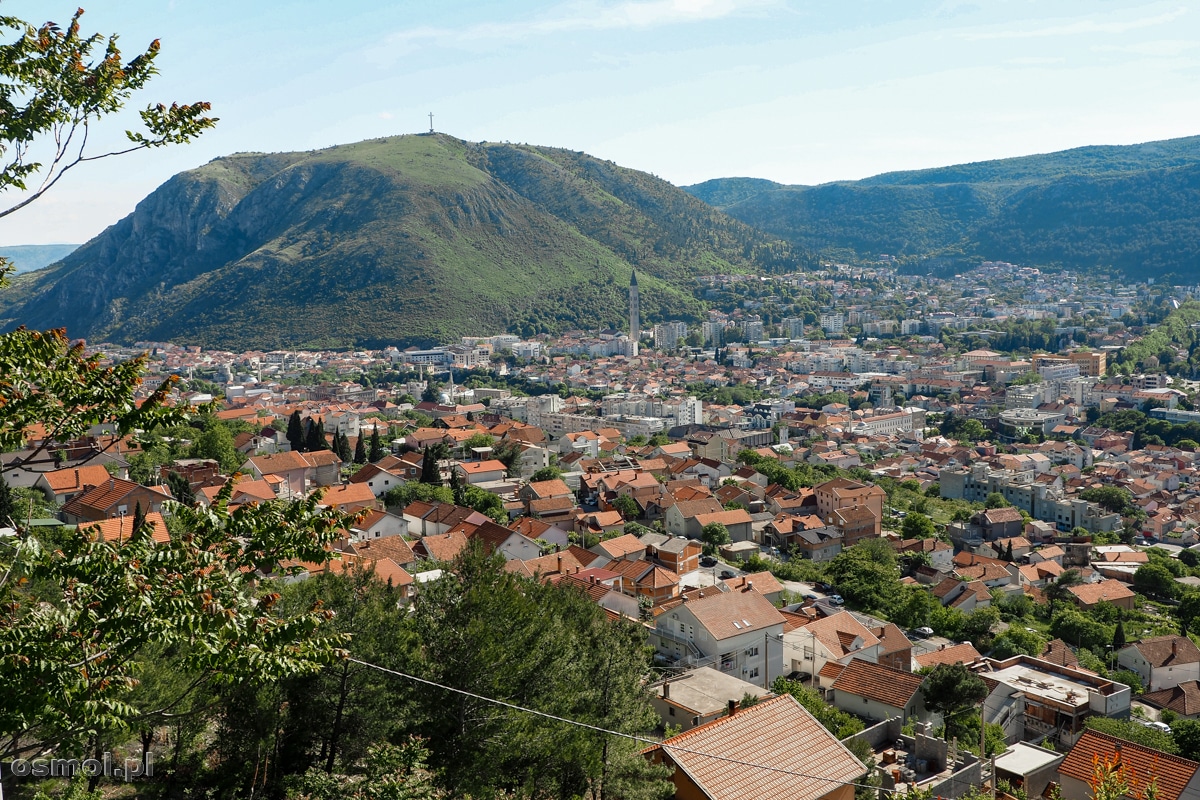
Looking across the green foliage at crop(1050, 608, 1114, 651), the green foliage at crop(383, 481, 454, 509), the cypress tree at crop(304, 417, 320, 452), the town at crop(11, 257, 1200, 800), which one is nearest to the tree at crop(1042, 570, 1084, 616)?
the town at crop(11, 257, 1200, 800)

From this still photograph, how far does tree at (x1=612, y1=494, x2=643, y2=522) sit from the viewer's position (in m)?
30.4

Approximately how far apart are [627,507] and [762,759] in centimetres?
2216

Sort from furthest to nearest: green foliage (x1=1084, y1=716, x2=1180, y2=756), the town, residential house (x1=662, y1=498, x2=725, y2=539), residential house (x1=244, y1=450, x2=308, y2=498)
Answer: residential house (x1=662, y1=498, x2=725, y2=539) → residential house (x1=244, y1=450, x2=308, y2=498) → green foliage (x1=1084, y1=716, x2=1180, y2=756) → the town

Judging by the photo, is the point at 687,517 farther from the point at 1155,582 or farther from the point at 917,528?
the point at 1155,582

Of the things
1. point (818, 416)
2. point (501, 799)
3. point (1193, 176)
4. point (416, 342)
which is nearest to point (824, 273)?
point (1193, 176)

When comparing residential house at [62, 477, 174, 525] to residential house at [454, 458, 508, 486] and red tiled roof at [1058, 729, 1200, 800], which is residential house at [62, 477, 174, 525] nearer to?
residential house at [454, 458, 508, 486]

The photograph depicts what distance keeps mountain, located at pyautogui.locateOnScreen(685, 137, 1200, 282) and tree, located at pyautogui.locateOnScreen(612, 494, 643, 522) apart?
413 feet

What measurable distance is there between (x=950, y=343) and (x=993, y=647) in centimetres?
7852

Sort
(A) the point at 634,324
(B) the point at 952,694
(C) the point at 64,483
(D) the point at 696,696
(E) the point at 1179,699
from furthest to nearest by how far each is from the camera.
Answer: (A) the point at 634,324 < (C) the point at 64,483 < (E) the point at 1179,699 < (B) the point at 952,694 < (D) the point at 696,696

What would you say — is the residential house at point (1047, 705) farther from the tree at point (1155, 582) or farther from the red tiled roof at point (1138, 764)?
the tree at point (1155, 582)

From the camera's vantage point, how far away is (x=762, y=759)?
845 cm

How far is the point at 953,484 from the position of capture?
149 feet

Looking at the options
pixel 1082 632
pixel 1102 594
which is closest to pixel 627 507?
pixel 1082 632

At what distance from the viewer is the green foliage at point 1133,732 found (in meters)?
14.3
